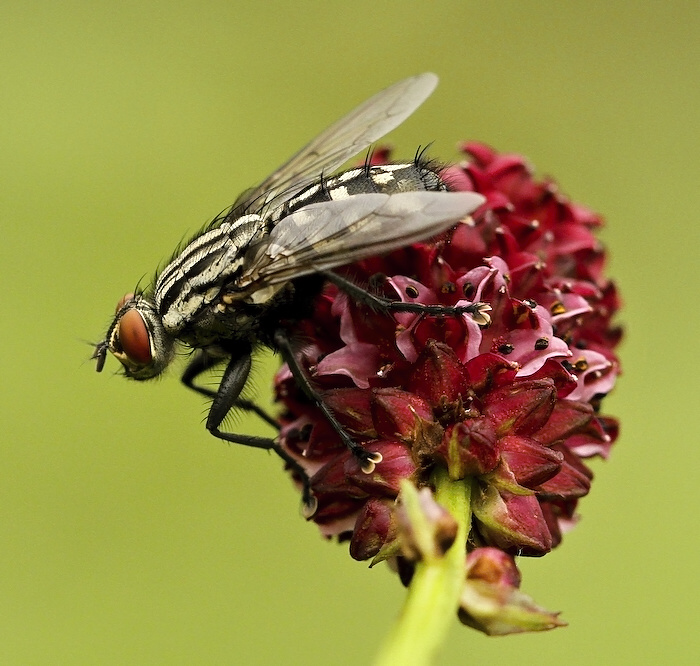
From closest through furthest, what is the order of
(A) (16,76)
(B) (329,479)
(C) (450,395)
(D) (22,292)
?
(C) (450,395), (B) (329,479), (D) (22,292), (A) (16,76)

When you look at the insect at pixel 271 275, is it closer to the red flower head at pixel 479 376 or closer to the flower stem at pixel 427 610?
the red flower head at pixel 479 376

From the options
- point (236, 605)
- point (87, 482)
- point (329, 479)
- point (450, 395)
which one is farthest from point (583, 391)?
point (87, 482)

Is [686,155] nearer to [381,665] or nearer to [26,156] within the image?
[26,156]

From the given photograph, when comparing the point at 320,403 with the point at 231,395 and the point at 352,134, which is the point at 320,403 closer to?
the point at 231,395

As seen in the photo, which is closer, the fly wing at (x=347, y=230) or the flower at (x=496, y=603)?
the flower at (x=496, y=603)

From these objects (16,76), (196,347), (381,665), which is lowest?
(381,665)

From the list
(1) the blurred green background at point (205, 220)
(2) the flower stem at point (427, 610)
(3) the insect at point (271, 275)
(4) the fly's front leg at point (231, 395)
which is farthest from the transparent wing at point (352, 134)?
(1) the blurred green background at point (205, 220)
